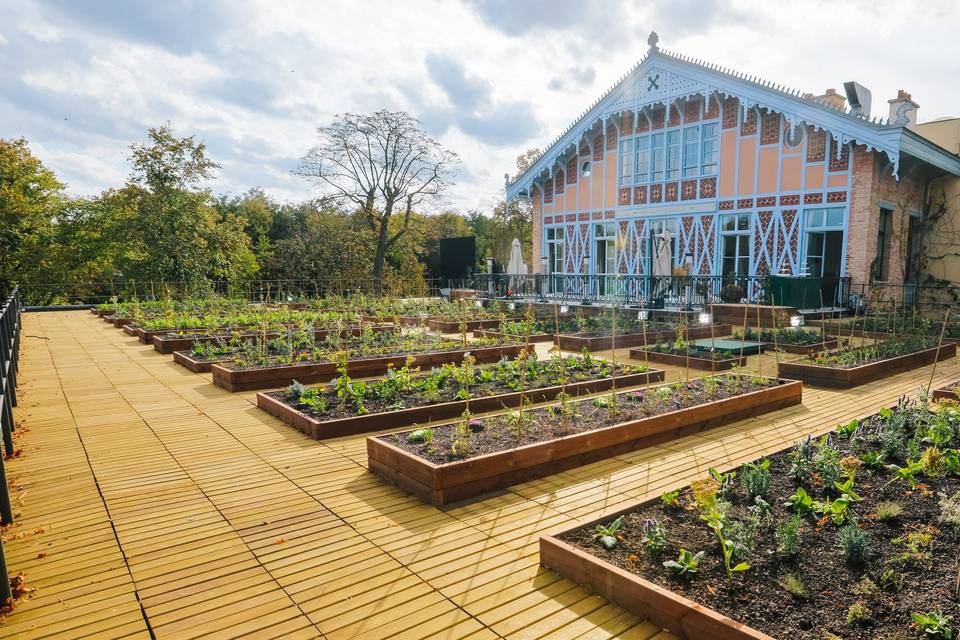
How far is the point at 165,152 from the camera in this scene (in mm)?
18250

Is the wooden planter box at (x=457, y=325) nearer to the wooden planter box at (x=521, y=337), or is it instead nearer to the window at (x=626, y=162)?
the wooden planter box at (x=521, y=337)

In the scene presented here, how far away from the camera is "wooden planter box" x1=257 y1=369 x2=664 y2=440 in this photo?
496 centimetres

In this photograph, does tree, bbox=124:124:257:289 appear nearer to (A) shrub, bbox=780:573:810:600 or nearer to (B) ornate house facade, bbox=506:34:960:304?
(B) ornate house facade, bbox=506:34:960:304

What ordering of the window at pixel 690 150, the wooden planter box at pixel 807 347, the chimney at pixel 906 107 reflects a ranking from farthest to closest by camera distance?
the window at pixel 690 150 < the chimney at pixel 906 107 < the wooden planter box at pixel 807 347

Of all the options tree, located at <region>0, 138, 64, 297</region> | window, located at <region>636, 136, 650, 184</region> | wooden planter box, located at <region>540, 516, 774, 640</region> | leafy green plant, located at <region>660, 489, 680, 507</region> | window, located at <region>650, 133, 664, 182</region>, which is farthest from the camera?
tree, located at <region>0, 138, 64, 297</region>

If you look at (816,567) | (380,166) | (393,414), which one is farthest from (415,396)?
(380,166)

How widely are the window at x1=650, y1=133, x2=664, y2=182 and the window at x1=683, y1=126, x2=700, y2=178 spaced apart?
2.53 ft

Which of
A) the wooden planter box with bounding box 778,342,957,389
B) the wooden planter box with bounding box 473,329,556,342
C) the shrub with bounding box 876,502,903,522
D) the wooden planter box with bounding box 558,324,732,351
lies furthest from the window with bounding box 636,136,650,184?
the shrub with bounding box 876,502,903,522

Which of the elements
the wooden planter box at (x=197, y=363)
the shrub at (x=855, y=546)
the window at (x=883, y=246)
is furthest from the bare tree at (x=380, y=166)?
the shrub at (x=855, y=546)

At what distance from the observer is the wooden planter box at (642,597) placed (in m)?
2.09

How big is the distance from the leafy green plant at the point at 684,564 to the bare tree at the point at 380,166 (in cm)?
2234

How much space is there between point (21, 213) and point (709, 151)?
2672 centimetres

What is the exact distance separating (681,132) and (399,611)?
1731 centimetres

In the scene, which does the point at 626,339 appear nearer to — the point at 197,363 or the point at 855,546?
the point at 197,363
